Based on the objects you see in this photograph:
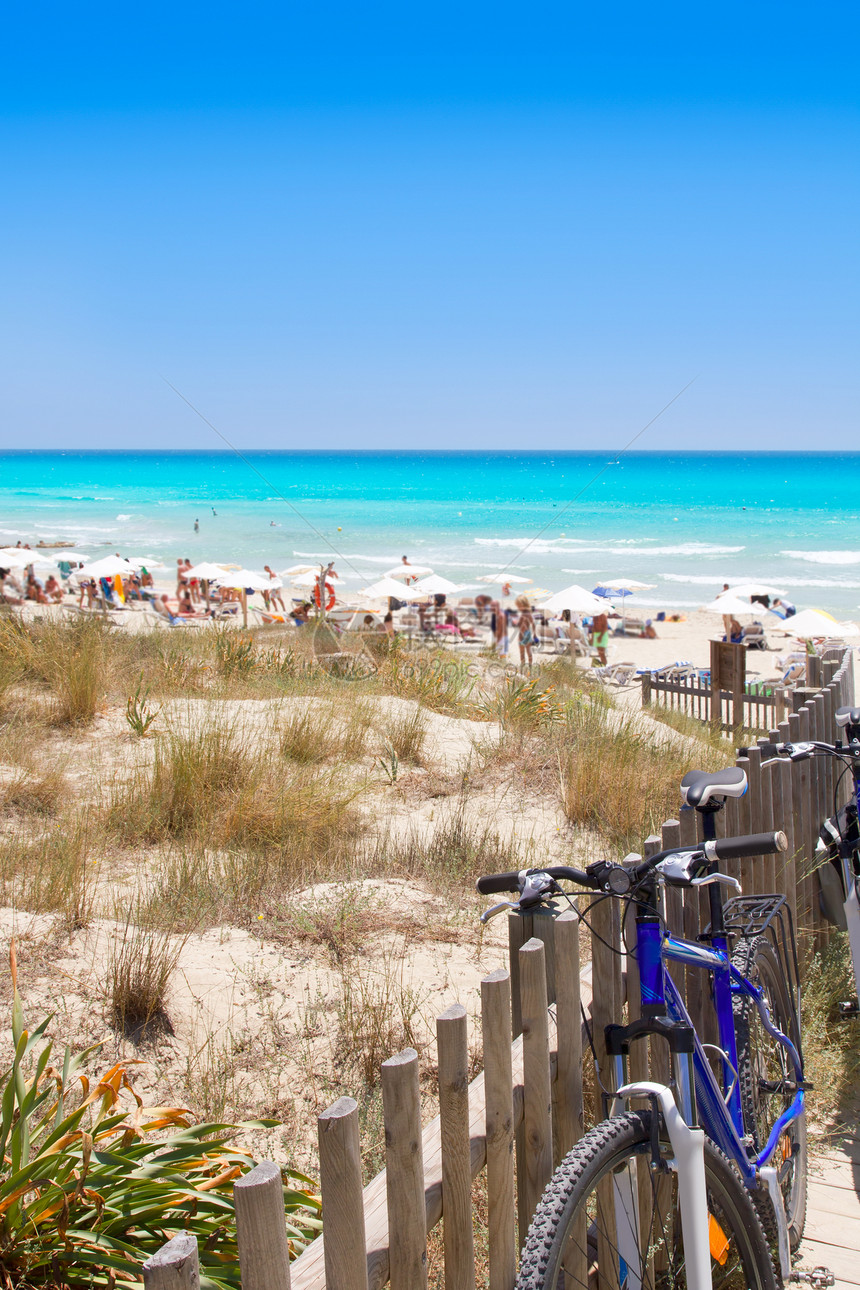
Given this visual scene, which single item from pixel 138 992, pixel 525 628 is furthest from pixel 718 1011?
pixel 525 628

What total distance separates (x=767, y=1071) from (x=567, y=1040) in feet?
3.41

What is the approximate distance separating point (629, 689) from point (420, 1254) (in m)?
13.3

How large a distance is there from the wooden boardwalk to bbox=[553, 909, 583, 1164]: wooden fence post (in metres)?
1.02

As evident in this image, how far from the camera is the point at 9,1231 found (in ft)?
5.95

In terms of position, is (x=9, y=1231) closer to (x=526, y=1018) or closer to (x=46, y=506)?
(x=526, y=1018)

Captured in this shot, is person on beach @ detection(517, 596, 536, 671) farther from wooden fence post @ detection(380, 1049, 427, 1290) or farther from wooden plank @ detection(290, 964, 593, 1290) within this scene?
wooden fence post @ detection(380, 1049, 427, 1290)

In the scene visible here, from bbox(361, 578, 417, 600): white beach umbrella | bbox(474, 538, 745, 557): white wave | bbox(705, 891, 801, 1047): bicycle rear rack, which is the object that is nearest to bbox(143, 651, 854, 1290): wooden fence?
bbox(705, 891, 801, 1047): bicycle rear rack

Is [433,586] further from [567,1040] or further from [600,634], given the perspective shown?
[567,1040]

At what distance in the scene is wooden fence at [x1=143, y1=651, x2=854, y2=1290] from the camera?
1212 mm

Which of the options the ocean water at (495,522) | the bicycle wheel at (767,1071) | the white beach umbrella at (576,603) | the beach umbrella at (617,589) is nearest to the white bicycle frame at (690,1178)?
the bicycle wheel at (767,1071)

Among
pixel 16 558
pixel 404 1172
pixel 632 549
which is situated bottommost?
pixel 404 1172

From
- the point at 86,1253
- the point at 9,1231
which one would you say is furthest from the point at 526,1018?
the point at 9,1231

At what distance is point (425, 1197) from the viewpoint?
4.98 feet

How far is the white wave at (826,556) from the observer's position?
40.4m
